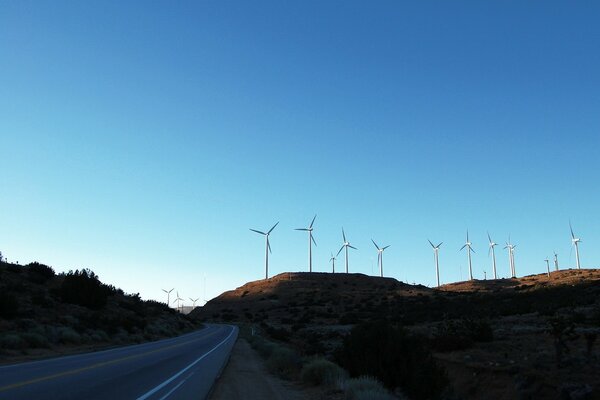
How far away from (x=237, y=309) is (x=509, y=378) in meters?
123

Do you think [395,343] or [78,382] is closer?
[78,382]

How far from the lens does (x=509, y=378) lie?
2192cm

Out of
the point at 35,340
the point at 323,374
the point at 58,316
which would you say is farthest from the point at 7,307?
the point at 323,374

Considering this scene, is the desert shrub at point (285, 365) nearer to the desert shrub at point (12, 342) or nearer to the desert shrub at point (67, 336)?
the desert shrub at point (12, 342)

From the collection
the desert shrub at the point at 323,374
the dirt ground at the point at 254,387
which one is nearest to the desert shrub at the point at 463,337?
Result: the dirt ground at the point at 254,387

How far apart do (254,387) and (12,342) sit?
54.5 ft

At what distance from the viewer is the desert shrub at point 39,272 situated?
178ft

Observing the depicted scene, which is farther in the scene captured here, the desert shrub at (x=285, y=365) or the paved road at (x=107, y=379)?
the desert shrub at (x=285, y=365)

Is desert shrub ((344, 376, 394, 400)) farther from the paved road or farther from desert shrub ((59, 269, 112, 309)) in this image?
desert shrub ((59, 269, 112, 309))

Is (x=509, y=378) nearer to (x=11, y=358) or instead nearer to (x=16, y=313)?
(x=11, y=358)

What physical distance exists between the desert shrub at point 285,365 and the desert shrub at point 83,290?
30338mm

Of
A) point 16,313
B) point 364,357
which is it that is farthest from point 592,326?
point 16,313

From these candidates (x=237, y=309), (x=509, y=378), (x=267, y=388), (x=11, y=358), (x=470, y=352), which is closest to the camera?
(x=267, y=388)

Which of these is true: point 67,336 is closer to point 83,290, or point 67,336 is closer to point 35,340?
point 35,340
